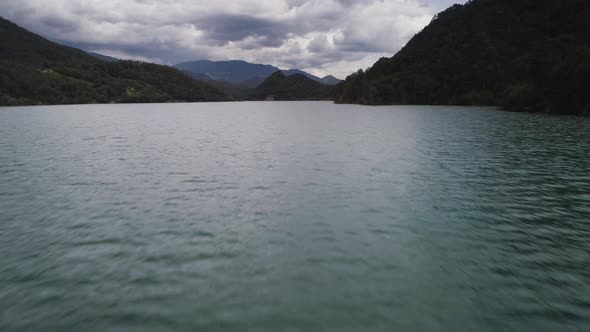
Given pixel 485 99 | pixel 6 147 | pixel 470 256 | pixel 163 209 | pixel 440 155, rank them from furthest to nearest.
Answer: pixel 485 99
pixel 6 147
pixel 440 155
pixel 163 209
pixel 470 256

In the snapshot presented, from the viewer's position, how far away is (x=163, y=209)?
17578 millimetres

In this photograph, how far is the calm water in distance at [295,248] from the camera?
28.9 feet

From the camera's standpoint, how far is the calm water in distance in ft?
28.9

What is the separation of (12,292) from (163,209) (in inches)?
313

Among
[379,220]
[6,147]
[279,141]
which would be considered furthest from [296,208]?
[6,147]

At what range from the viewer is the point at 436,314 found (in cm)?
875

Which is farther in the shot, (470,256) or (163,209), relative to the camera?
(163,209)

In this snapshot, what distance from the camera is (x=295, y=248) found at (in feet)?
42.9

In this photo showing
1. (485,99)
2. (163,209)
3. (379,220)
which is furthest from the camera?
(485,99)

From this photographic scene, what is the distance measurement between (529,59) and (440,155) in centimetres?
20545

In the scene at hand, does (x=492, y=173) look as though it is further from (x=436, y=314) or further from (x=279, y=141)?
(x=279, y=141)

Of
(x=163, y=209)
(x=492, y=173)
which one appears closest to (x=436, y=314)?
(x=163, y=209)

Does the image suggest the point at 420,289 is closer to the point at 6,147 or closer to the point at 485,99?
the point at 6,147

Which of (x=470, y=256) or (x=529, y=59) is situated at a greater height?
(x=529, y=59)
